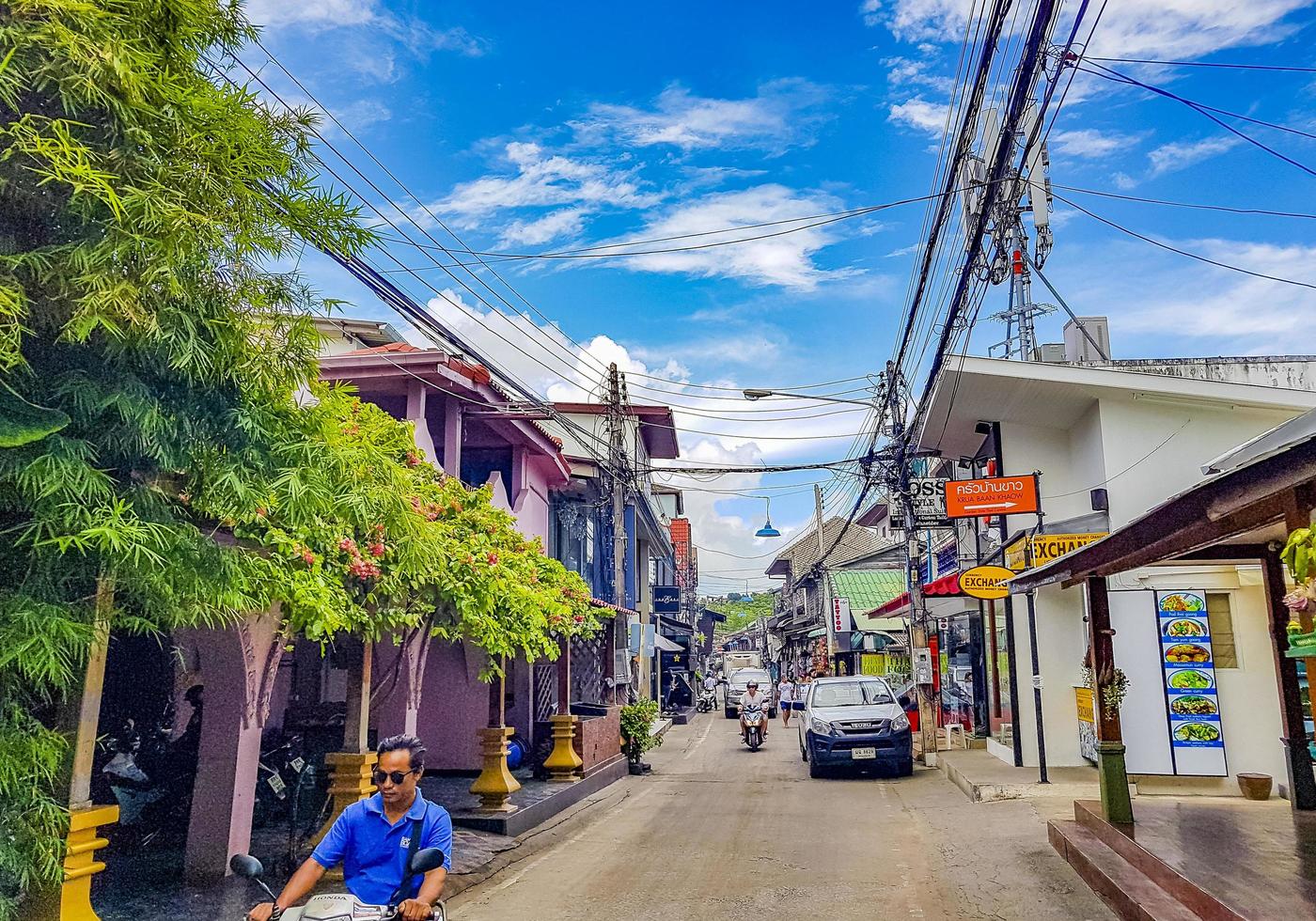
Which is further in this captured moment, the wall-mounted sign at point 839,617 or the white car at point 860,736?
the wall-mounted sign at point 839,617

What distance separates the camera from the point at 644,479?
31.6 metres

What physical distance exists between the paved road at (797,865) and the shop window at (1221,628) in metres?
3.27

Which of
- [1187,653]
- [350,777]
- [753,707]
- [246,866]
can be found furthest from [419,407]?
[753,707]

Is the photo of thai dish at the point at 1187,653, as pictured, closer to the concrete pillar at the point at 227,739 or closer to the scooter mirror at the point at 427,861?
the concrete pillar at the point at 227,739

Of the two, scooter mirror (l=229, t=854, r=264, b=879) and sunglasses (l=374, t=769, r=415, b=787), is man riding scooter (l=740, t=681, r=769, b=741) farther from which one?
scooter mirror (l=229, t=854, r=264, b=879)

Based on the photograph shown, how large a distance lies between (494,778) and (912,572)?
1141 centimetres

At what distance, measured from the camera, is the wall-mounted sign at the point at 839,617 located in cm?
3794

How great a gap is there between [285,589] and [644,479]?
25773 millimetres

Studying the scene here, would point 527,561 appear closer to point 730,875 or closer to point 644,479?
point 730,875

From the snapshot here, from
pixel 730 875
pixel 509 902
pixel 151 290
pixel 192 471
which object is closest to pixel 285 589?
pixel 192 471

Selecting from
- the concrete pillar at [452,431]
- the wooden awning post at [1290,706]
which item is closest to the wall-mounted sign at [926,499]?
the concrete pillar at [452,431]

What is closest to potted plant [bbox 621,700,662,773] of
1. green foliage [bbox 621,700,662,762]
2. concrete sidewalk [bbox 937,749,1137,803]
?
green foliage [bbox 621,700,662,762]

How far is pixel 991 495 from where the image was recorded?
14422 mm

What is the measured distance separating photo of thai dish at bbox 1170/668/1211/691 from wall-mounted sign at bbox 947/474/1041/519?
10.0ft
